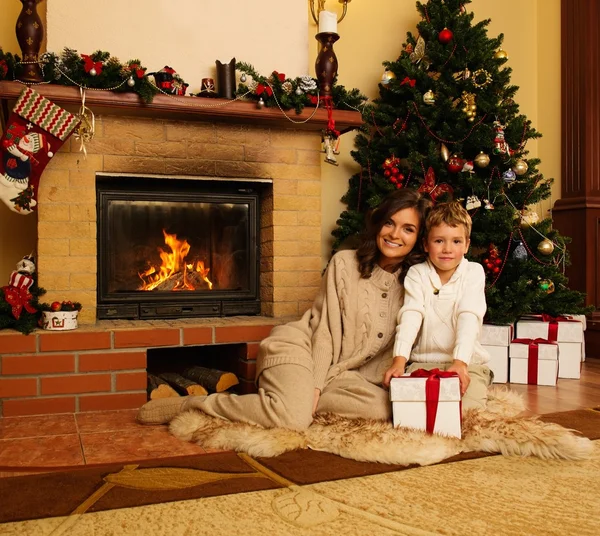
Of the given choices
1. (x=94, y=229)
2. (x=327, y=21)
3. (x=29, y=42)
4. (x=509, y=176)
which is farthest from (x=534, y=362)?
(x=29, y=42)

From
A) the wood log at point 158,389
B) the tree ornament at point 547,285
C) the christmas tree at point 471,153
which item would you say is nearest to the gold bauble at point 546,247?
the christmas tree at point 471,153

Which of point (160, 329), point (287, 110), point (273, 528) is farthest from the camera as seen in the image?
point (287, 110)

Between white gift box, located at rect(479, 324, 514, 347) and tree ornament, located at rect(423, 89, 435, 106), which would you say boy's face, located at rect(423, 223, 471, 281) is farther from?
tree ornament, located at rect(423, 89, 435, 106)

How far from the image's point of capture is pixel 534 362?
3012mm

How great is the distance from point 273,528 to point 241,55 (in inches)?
87.5

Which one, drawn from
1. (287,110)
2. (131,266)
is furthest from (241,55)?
(131,266)

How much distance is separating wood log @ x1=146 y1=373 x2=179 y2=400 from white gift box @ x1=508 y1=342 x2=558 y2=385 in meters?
1.62

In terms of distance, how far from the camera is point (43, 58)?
250 centimetres

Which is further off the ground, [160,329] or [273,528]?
[160,329]

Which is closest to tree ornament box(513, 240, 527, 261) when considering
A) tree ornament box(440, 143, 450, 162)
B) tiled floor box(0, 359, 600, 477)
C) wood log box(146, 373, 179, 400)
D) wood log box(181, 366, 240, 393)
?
tree ornament box(440, 143, 450, 162)

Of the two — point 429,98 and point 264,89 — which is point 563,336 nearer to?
point 429,98

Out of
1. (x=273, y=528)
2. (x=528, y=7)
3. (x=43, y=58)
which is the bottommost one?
(x=273, y=528)

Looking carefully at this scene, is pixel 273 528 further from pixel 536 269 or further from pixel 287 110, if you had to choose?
pixel 536 269

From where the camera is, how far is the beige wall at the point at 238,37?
2.74m
